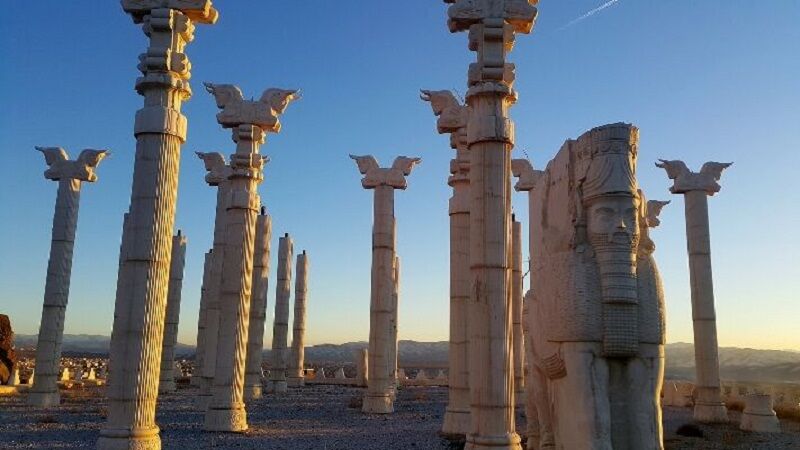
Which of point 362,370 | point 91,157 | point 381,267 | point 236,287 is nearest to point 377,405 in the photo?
point 381,267

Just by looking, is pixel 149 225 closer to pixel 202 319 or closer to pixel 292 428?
pixel 292 428

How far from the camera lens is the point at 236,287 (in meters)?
14.5

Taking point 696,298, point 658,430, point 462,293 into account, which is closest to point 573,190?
point 658,430

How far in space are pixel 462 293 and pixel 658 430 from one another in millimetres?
7427

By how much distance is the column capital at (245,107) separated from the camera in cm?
1478

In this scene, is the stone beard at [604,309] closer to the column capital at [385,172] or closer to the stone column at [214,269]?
the stone column at [214,269]

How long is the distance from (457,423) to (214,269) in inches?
319

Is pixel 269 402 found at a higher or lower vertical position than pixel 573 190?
lower

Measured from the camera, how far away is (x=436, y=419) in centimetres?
1792

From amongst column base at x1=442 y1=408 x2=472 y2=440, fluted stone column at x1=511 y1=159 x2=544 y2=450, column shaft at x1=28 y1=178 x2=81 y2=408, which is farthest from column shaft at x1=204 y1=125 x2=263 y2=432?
column shaft at x1=28 y1=178 x2=81 y2=408

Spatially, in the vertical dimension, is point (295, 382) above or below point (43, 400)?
above

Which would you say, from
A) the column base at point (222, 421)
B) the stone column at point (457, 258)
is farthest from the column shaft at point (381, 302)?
the column base at point (222, 421)

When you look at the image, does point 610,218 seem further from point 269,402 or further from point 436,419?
point 269,402

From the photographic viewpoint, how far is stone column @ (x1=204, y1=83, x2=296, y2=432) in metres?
14.2
